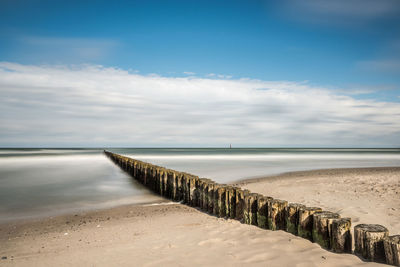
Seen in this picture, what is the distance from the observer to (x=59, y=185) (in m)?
14.1

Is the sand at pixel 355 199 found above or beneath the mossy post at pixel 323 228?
beneath

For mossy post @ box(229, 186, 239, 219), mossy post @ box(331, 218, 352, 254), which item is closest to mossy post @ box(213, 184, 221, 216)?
mossy post @ box(229, 186, 239, 219)

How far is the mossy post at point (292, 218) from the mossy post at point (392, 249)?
137cm

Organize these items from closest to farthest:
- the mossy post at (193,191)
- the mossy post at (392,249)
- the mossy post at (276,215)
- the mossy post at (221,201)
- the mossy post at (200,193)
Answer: the mossy post at (392,249) → the mossy post at (276,215) → the mossy post at (221,201) → the mossy post at (200,193) → the mossy post at (193,191)

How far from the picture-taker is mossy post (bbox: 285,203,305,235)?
4.42 metres

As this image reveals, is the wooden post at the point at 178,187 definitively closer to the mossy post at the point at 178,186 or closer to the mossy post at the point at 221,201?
the mossy post at the point at 178,186

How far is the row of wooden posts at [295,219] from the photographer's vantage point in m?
3.26

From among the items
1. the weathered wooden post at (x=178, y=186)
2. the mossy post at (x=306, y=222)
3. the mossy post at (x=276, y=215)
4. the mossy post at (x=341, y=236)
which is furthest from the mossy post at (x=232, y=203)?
the weathered wooden post at (x=178, y=186)

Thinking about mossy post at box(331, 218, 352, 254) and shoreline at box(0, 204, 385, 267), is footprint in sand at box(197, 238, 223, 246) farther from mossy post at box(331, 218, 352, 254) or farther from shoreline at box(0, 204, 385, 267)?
mossy post at box(331, 218, 352, 254)

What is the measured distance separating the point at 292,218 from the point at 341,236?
895mm

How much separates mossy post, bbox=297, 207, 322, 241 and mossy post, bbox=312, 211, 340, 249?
Answer: 117mm

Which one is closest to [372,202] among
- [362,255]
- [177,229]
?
[362,255]

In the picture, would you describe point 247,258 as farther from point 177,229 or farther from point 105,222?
point 105,222

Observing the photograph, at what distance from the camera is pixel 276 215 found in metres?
4.79
